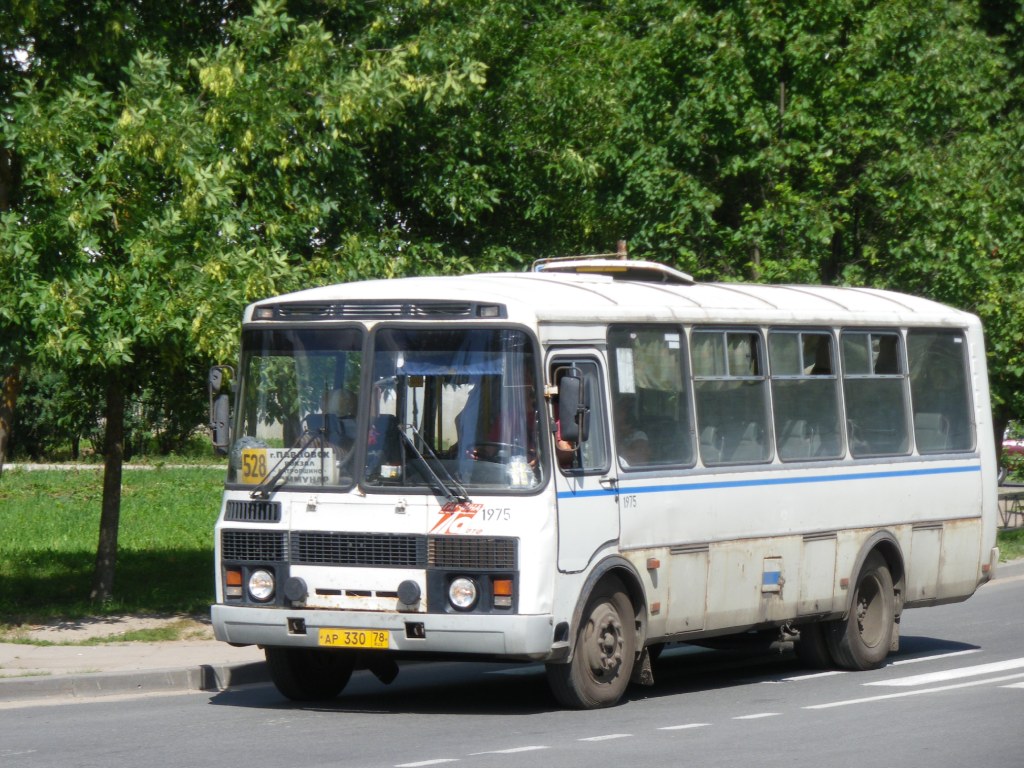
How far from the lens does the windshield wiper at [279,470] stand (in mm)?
11203

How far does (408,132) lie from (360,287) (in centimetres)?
721

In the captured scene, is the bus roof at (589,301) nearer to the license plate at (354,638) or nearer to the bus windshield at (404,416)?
the bus windshield at (404,416)

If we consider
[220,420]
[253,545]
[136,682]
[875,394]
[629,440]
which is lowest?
[136,682]

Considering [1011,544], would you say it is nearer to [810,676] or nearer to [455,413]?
[810,676]

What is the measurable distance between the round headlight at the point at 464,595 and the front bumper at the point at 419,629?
0.08 meters

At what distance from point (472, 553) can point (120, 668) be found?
3.82 metres

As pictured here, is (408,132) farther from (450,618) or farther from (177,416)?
(450,618)

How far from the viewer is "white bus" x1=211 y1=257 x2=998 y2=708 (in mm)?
10727

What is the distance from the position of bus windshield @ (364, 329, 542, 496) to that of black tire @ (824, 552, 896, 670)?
4311mm

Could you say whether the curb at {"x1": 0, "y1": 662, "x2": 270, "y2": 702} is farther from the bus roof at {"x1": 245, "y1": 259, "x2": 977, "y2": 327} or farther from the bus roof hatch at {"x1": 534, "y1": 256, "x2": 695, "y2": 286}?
the bus roof hatch at {"x1": 534, "y1": 256, "x2": 695, "y2": 286}

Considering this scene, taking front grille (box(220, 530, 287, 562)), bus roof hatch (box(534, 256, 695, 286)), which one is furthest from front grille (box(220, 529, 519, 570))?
bus roof hatch (box(534, 256, 695, 286))

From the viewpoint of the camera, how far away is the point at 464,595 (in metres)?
10.7

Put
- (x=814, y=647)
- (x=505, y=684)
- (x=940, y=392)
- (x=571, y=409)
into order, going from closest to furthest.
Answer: (x=571, y=409) → (x=505, y=684) → (x=814, y=647) → (x=940, y=392)

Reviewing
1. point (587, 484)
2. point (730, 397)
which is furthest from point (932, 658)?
point (587, 484)
